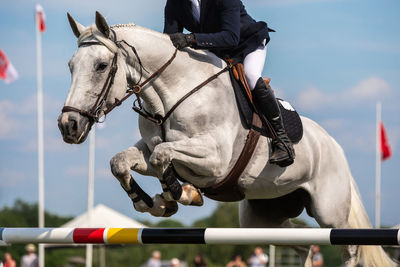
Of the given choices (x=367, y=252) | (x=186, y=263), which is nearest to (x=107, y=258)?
(x=186, y=263)

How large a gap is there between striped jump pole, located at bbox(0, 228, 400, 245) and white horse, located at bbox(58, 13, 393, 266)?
0.46m

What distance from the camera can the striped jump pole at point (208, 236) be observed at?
4.31 m

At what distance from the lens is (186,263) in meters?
40.4

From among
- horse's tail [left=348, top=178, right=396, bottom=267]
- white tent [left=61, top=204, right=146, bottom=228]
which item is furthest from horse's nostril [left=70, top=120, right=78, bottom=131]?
white tent [left=61, top=204, right=146, bottom=228]

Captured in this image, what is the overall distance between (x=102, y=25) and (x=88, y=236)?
4.92ft

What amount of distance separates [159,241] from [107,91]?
1122 millimetres

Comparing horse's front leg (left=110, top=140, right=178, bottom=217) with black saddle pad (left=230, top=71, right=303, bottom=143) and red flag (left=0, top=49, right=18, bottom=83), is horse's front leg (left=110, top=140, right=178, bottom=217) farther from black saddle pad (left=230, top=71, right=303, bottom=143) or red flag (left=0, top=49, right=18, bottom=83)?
red flag (left=0, top=49, right=18, bottom=83)

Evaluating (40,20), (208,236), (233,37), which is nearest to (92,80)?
(233,37)

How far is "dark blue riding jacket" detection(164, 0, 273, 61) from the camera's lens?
5379 millimetres

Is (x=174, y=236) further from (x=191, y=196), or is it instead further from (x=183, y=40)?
(x=183, y=40)

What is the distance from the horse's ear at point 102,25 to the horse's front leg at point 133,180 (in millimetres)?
898

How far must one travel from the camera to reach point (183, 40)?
5.42 meters

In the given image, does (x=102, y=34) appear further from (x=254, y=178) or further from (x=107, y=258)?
(x=107, y=258)

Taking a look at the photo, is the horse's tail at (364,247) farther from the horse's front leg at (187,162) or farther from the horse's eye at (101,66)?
the horse's eye at (101,66)
